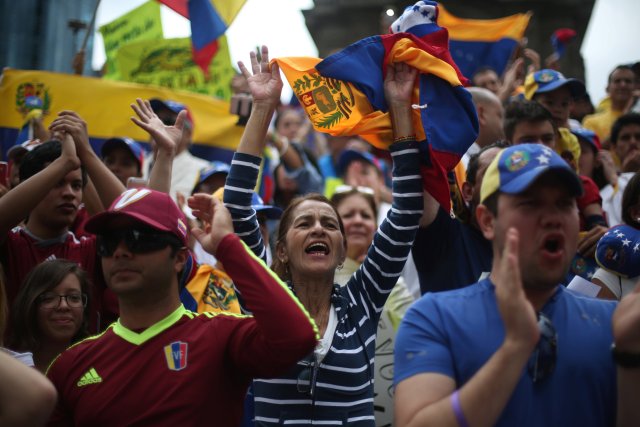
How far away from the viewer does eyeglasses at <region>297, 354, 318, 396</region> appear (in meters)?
3.44

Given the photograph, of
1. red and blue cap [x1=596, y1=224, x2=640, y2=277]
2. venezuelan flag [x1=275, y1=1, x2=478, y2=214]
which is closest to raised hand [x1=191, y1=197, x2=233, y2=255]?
venezuelan flag [x1=275, y1=1, x2=478, y2=214]

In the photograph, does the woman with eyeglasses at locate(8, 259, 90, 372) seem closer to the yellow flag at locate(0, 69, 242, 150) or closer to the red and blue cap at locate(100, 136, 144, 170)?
the red and blue cap at locate(100, 136, 144, 170)

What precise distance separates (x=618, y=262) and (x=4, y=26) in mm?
8096

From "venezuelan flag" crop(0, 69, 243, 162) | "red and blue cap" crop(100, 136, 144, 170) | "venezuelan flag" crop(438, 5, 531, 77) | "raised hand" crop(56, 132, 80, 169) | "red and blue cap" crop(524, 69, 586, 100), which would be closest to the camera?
"raised hand" crop(56, 132, 80, 169)

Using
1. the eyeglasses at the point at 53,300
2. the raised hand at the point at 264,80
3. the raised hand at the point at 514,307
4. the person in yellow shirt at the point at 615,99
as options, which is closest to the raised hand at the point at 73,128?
the eyeglasses at the point at 53,300

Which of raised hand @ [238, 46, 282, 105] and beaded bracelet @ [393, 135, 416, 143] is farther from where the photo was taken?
raised hand @ [238, 46, 282, 105]

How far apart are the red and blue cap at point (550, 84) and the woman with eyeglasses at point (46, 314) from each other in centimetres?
380

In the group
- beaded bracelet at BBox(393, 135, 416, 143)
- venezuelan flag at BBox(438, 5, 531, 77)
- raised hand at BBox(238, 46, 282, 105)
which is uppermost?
venezuelan flag at BBox(438, 5, 531, 77)

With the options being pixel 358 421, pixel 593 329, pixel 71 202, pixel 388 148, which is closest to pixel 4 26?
pixel 71 202

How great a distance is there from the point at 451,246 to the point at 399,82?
2.82ft

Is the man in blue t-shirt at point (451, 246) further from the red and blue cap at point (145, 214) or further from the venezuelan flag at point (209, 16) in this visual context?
the venezuelan flag at point (209, 16)

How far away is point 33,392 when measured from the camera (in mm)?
2318

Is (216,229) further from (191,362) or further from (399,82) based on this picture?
(399,82)

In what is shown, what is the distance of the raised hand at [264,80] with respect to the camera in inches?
156
